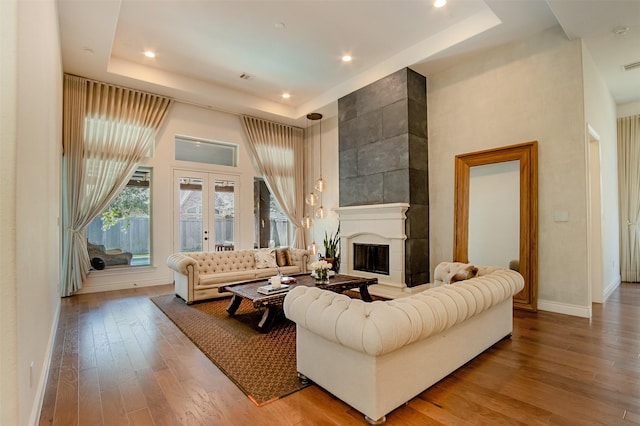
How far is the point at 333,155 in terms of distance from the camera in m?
7.57

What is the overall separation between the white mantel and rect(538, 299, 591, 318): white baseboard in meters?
1.70

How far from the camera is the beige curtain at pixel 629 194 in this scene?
20.0 ft

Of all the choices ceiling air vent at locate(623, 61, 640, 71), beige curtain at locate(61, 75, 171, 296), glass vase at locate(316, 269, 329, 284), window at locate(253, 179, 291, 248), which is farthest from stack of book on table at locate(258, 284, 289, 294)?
ceiling air vent at locate(623, 61, 640, 71)

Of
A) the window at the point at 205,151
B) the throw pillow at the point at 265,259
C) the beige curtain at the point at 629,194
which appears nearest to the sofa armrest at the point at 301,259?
the throw pillow at the point at 265,259

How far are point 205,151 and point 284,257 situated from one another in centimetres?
305

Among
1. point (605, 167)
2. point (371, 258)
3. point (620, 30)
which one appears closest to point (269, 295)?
point (371, 258)

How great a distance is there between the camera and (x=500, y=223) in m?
4.70

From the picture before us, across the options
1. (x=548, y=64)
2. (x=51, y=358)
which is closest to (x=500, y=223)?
(x=548, y=64)

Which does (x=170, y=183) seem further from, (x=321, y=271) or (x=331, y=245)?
(x=321, y=271)

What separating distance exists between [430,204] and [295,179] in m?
3.64

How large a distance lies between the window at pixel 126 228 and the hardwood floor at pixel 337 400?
8.08ft

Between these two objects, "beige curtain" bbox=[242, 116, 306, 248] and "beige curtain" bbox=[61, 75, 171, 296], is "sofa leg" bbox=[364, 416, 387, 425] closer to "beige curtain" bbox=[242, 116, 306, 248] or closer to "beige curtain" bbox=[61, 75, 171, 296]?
"beige curtain" bbox=[61, 75, 171, 296]

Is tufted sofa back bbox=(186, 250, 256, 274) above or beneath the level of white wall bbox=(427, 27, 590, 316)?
beneath

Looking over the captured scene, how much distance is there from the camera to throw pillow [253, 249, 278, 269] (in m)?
5.71
